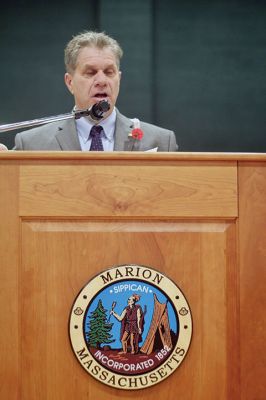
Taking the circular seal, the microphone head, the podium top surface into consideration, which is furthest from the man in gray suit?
the circular seal

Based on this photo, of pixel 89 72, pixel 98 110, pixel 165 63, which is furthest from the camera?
pixel 165 63

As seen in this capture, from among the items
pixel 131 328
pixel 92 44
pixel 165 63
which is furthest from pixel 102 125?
pixel 165 63

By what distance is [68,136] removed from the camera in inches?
89.6

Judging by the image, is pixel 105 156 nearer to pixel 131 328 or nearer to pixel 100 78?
pixel 131 328

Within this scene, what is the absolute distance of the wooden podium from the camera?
1313 mm

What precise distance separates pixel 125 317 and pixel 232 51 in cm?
252

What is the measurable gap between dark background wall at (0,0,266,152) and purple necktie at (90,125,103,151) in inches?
47.9

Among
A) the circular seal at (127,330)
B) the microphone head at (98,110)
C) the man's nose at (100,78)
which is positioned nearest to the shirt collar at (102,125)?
the man's nose at (100,78)

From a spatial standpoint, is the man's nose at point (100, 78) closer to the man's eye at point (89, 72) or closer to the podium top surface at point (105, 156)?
the man's eye at point (89, 72)

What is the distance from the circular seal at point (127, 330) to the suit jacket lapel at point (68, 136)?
986 mm

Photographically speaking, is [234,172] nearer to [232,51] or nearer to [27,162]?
[27,162]

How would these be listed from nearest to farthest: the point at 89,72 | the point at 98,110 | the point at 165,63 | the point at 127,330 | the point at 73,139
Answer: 1. the point at 127,330
2. the point at 98,110
3. the point at 73,139
4. the point at 89,72
5. the point at 165,63

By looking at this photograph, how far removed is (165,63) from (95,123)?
1320mm

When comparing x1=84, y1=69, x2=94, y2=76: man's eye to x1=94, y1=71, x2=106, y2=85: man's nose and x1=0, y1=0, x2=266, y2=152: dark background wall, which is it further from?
x1=0, y1=0, x2=266, y2=152: dark background wall
